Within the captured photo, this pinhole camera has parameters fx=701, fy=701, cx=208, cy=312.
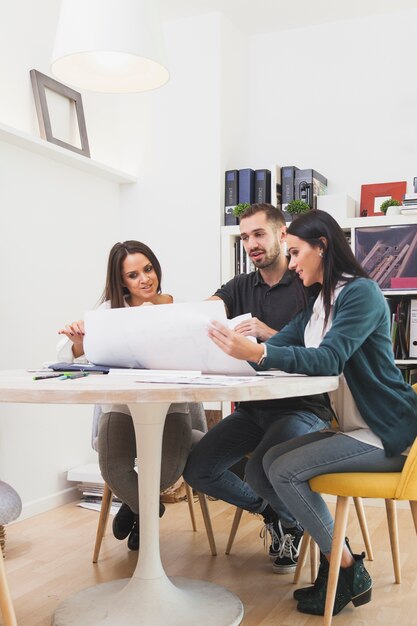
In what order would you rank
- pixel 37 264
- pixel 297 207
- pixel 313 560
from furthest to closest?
pixel 297 207 → pixel 37 264 → pixel 313 560

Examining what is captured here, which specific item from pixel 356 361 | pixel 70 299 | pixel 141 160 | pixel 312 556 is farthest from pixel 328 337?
pixel 141 160

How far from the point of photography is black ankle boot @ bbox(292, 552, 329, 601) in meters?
2.08

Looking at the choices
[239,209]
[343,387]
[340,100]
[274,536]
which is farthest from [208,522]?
[340,100]

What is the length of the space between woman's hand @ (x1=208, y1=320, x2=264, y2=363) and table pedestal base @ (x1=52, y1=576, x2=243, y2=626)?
0.76m

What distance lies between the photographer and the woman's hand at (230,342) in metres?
1.66

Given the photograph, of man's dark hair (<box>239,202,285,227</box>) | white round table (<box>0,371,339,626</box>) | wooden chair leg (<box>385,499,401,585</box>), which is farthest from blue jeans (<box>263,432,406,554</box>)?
man's dark hair (<box>239,202,285,227</box>)

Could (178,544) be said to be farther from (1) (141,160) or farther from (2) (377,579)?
(1) (141,160)

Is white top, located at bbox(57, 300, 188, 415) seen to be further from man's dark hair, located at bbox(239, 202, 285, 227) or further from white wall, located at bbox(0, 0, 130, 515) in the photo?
white wall, located at bbox(0, 0, 130, 515)

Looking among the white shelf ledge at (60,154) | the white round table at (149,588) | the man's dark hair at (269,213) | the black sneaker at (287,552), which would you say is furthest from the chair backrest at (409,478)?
the white shelf ledge at (60,154)

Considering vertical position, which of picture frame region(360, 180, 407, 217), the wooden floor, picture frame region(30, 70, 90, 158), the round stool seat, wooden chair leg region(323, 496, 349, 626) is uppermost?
picture frame region(30, 70, 90, 158)

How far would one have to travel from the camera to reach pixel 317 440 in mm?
2010

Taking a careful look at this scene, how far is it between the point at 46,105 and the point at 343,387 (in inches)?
84.7

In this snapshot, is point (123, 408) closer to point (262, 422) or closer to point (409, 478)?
point (262, 422)

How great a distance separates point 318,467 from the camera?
6.20 ft
